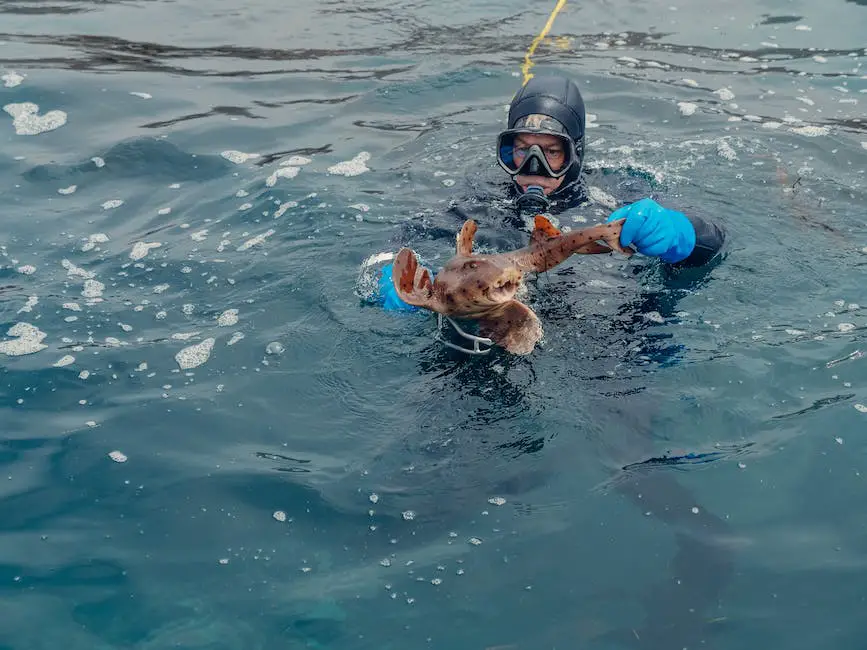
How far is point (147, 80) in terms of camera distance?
27.9ft

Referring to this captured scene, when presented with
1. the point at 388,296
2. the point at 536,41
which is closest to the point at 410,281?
the point at 388,296

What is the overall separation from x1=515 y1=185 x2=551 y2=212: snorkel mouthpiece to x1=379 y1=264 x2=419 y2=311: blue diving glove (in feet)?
3.39

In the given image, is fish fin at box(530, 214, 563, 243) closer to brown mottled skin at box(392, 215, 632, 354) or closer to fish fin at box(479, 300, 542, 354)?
brown mottled skin at box(392, 215, 632, 354)

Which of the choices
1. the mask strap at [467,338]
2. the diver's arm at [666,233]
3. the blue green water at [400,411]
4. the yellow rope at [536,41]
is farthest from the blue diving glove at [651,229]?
the yellow rope at [536,41]

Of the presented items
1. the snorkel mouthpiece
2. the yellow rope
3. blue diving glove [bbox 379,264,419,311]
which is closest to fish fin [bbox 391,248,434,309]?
blue diving glove [bbox 379,264,419,311]

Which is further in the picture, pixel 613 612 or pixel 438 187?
pixel 438 187

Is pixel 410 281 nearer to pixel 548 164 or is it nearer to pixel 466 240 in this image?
pixel 466 240

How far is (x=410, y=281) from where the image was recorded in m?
3.53

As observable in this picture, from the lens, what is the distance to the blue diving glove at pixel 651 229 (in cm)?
406

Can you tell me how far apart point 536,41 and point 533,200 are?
476 cm

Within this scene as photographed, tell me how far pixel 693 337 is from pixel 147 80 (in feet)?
20.6

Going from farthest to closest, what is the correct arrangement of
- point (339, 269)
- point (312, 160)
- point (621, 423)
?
1. point (312, 160)
2. point (339, 269)
3. point (621, 423)

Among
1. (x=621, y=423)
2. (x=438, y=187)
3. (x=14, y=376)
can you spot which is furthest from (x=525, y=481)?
(x=438, y=187)

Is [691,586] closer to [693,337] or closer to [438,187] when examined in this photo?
[693,337]
